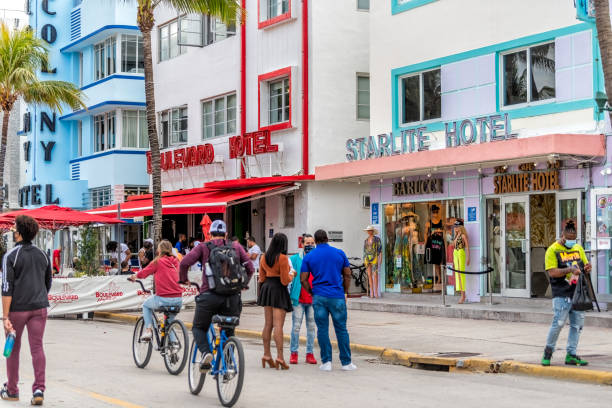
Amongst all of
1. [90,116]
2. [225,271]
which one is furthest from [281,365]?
[90,116]

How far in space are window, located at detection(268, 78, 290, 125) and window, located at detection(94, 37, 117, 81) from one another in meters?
10.7

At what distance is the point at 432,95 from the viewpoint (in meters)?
22.5

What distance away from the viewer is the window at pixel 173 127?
109 ft

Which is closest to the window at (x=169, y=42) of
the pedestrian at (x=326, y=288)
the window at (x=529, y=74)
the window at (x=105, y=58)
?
the window at (x=105, y=58)

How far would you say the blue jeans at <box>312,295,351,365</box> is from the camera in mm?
12305

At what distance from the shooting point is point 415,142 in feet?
72.5

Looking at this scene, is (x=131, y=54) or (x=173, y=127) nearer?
(x=173, y=127)

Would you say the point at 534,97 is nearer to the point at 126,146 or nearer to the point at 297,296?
the point at 297,296

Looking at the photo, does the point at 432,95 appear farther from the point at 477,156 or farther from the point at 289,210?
the point at 289,210

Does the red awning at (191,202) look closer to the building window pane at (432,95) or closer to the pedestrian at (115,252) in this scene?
the pedestrian at (115,252)

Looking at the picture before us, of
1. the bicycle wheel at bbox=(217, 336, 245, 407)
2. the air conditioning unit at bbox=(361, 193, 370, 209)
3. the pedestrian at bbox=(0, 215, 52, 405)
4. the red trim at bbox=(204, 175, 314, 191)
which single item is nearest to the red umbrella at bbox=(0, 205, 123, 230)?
the red trim at bbox=(204, 175, 314, 191)

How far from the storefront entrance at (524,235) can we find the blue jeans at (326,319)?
7797mm

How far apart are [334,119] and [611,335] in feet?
42.8

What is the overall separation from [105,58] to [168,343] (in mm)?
27524
